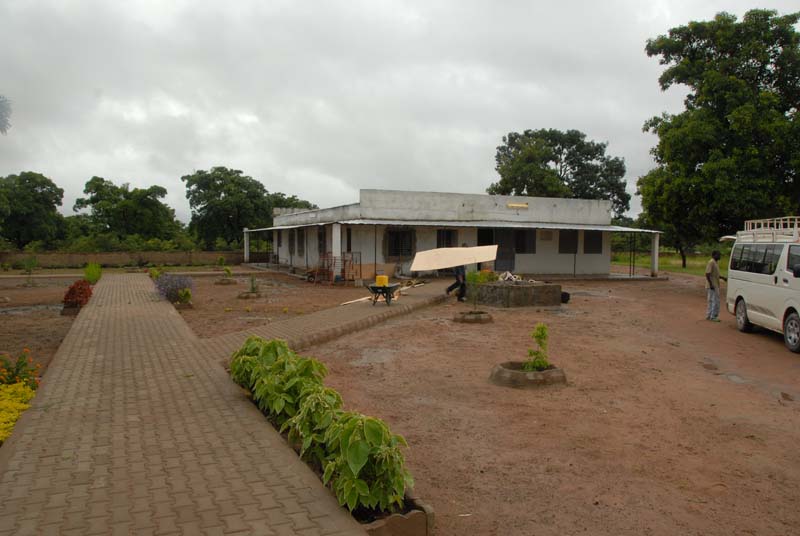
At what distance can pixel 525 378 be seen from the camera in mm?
6738

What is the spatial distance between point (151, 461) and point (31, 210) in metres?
36.6

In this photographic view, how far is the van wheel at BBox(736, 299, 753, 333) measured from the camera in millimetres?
10859

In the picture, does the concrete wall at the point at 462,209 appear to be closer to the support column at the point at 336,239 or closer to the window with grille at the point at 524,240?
the window with grille at the point at 524,240

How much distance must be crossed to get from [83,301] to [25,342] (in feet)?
14.5

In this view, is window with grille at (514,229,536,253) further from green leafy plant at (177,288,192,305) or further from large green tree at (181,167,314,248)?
large green tree at (181,167,314,248)

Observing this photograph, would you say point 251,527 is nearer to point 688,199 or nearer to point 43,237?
point 688,199

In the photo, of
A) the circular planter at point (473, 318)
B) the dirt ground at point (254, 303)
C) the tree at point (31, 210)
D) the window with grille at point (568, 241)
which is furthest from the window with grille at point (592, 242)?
the tree at point (31, 210)

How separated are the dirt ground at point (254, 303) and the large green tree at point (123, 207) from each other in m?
18.4


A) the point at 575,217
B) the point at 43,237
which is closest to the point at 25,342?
the point at 575,217

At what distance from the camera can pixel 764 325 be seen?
33.0ft

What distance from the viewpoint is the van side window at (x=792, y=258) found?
9.05m

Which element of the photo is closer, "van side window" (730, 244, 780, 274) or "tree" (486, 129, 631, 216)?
"van side window" (730, 244, 780, 274)

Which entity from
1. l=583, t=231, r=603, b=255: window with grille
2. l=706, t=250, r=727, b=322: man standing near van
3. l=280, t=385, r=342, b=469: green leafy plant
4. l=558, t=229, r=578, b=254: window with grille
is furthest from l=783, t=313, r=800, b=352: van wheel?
l=583, t=231, r=603, b=255: window with grille

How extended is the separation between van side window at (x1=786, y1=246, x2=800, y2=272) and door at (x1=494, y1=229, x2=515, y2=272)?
15388 millimetres
